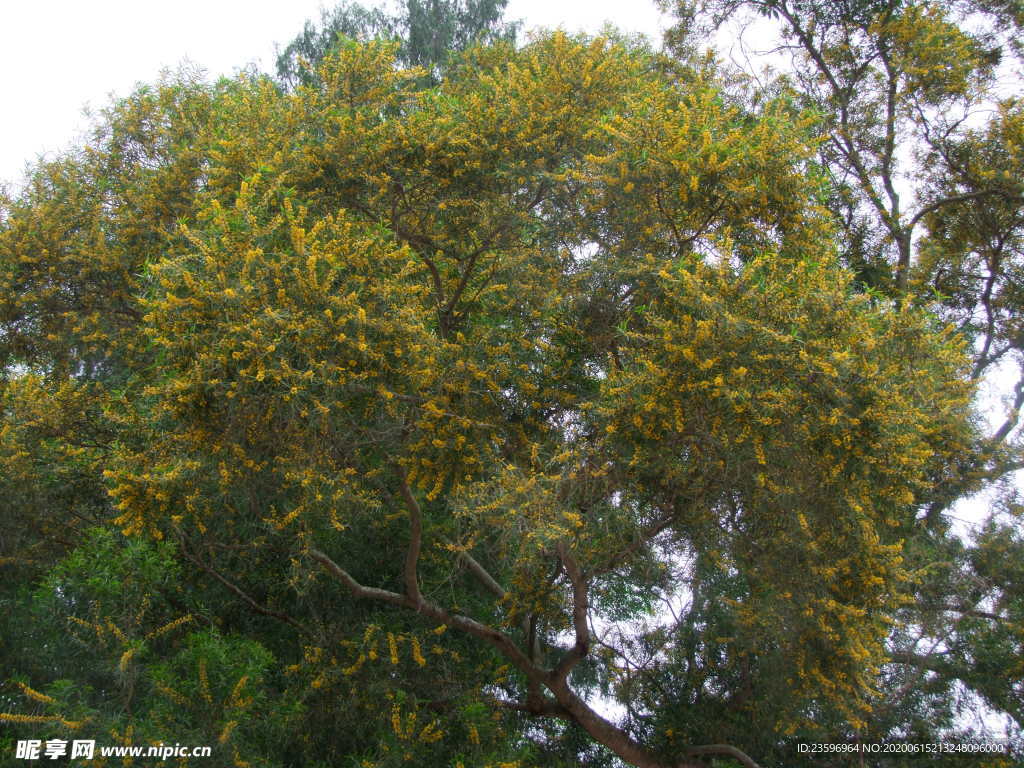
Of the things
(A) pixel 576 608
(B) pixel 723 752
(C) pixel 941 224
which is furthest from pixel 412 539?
(C) pixel 941 224

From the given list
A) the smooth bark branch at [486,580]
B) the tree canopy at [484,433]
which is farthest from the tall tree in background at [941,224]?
the smooth bark branch at [486,580]

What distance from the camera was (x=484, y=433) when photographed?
554 cm

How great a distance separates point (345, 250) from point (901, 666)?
17.5 ft

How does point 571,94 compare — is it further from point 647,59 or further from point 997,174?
point 997,174

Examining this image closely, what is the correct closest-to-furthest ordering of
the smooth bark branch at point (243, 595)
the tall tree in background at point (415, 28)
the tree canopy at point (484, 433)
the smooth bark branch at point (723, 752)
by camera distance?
1. the tree canopy at point (484, 433)
2. the smooth bark branch at point (243, 595)
3. the smooth bark branch at point (723, 752)
4. the tall tree in background at point (415, 28)

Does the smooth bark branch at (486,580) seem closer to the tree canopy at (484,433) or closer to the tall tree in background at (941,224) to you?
the tree canopy at (484,433)

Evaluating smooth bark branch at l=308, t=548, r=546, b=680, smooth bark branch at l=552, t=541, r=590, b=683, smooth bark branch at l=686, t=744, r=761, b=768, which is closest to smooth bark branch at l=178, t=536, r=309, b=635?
smooth bark branch at l=308, t=548, r=546, b=680

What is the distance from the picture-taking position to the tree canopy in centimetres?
473

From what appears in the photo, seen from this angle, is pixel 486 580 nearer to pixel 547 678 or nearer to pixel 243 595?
pixel 547 678

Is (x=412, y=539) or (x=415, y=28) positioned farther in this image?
(x=415, y=28)

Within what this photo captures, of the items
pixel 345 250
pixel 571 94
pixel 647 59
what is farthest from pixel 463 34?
pixel 345 250

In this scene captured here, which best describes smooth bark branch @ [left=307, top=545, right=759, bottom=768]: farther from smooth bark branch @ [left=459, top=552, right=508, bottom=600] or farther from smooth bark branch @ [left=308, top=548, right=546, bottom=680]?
smooth bark branch @ [left=459, top=552, right=508, bottom=600]

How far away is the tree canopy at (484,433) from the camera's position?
4.73 m

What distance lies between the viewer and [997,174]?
8.26m
